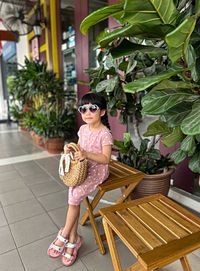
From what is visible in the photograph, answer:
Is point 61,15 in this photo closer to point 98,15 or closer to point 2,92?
point 98,15

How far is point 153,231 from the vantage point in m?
1.04

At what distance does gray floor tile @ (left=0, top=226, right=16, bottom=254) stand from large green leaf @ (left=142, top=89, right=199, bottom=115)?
1.47m

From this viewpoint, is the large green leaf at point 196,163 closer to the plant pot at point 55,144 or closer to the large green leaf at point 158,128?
the large green leaf at point 158,128

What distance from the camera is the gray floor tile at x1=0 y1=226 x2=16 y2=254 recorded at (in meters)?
1.59

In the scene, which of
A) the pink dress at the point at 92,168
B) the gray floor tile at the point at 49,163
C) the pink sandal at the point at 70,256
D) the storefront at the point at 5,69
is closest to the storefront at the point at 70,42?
the gray floor tile at the point at 49,163

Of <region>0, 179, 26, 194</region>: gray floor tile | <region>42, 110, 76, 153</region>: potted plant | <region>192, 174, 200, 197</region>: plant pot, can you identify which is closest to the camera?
<region>192, 174, 200, 197</region>: plant pot

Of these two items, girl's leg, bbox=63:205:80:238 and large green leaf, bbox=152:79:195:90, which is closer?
large green leaf, bbox=152:79:195:90

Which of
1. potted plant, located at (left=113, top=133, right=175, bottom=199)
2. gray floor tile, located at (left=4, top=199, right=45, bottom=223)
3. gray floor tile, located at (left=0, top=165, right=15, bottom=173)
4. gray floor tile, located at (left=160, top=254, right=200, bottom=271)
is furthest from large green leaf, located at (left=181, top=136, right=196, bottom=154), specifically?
gray floor tile, located at (left=0, top=165, right=15, bottom=173)

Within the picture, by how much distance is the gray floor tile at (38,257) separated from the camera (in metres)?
1.43

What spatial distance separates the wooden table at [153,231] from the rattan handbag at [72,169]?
0.92 feet

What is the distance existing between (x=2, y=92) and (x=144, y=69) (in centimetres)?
903

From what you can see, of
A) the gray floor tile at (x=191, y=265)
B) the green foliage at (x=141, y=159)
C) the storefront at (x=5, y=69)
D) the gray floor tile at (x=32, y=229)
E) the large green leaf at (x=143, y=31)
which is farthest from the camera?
the storefront at (x=5, y=69)

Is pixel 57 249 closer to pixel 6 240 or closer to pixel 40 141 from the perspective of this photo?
pixel 6 240

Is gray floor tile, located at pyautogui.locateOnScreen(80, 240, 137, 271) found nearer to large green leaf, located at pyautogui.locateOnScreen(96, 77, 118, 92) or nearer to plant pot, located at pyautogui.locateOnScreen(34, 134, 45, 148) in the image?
large green leaf, located at pyautogui.locateOnScreen(96, 77, 118, 92)
